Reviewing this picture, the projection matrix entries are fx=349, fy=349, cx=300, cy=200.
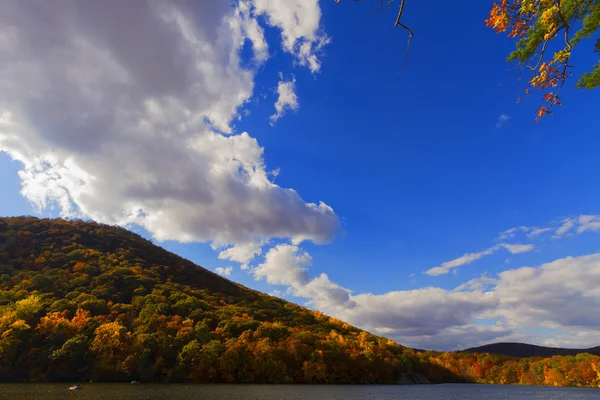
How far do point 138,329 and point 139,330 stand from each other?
4.16 ft

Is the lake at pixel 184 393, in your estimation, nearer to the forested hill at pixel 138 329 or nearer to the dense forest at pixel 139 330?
the dense forest at pixel 139 330

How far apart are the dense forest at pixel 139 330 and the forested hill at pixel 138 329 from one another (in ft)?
1.07

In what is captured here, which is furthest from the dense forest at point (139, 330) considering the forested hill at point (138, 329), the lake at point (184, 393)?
the lake at point (184, 393)

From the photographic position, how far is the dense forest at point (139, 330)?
318ft

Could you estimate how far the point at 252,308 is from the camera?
172 m

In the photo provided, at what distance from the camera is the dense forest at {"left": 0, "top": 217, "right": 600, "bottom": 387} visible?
3816 inches

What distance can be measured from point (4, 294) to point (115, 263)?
50714mm

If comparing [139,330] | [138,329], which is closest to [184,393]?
[139,330]

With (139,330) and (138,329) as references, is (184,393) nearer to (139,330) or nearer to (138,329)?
(139,330)

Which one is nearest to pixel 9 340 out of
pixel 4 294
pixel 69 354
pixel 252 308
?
pixel 69 354

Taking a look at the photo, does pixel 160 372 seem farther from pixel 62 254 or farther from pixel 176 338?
pixel 62 254

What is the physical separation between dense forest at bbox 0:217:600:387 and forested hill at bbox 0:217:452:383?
326 millimetres

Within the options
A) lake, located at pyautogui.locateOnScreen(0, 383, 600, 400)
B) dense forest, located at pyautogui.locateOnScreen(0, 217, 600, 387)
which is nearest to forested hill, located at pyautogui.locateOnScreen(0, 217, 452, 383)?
dense forest, located at pyautogui.locateOnScreen(0, 217, 600, 387)

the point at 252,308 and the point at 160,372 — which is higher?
the point at 252,308
